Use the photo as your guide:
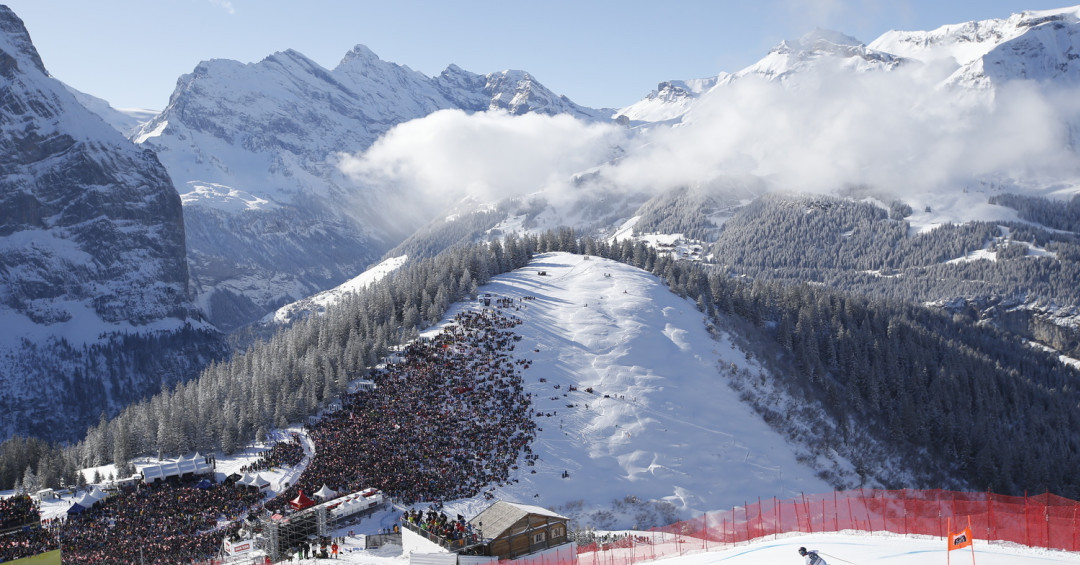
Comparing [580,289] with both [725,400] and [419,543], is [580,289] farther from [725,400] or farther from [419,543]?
[419,543]

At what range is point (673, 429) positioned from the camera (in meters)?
97.6

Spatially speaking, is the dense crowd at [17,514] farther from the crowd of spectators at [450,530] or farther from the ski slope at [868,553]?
the ski slope at [868,553]

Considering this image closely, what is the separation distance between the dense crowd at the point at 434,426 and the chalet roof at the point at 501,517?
2466 centimetres

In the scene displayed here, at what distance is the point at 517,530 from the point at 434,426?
133 ft

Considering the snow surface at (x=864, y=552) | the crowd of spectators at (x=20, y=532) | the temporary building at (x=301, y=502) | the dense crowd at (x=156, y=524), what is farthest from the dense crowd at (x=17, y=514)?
the snow surface at (x=864, y=552)

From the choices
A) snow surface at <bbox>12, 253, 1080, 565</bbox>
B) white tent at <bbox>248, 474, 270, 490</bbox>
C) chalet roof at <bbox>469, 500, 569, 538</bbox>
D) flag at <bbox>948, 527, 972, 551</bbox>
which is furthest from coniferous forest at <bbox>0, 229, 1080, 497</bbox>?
flag at <bbox>948, 527, 972, 551</bbox>

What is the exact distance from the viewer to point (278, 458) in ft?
282

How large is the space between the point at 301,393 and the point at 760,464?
60.8 meters

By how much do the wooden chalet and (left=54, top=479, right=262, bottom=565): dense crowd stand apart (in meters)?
26.3

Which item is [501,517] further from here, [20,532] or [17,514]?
[17,514]

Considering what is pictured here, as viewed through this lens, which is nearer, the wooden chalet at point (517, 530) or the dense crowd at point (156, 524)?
the wooden chalet at point (517, 530)

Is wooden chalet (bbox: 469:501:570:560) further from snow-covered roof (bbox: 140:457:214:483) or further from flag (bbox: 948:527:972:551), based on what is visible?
snow-covered roof (bbox: 140:457:214:483)

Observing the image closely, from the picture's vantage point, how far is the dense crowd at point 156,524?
63031 millimetres

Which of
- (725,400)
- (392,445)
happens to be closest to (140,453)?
(392,445)
